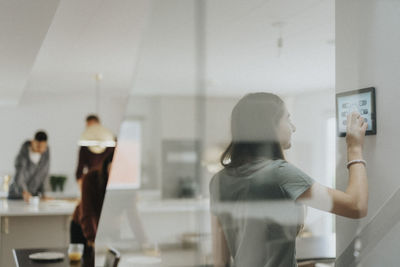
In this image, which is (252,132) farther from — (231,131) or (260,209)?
(260,209)

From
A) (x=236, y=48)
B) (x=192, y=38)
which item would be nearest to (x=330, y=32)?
(x=236, y=48)

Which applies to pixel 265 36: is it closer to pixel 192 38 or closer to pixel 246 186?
pixel 192 38

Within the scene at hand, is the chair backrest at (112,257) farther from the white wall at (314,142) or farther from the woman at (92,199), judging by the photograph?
the woman at (92,199)

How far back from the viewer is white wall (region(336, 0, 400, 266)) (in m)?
1.31

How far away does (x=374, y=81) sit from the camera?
1335 mm

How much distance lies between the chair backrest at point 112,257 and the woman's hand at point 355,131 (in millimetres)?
710

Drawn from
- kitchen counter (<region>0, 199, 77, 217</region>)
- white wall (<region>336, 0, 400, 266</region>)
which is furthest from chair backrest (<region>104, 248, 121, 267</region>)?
kitchen counter (<region>0, 199, 77, 217</region>)

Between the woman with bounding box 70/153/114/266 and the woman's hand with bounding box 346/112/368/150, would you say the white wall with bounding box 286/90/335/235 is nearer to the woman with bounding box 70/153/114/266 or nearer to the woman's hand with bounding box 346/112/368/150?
the woman's hand with bounding box 346/112/368/150

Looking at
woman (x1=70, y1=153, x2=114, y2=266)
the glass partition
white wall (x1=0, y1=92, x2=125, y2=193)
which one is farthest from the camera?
white wall (x1=0, y1=92, x2=125, y2=193)

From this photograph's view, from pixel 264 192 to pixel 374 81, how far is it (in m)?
0.39

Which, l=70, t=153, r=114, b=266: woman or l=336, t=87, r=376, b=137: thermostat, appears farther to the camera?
l=70, t=153, r=114, b=266: woman

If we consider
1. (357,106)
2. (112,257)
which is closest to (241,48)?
(357,106)

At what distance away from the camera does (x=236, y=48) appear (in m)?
1.36

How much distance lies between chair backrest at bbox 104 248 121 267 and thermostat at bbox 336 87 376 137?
2.32 ft
